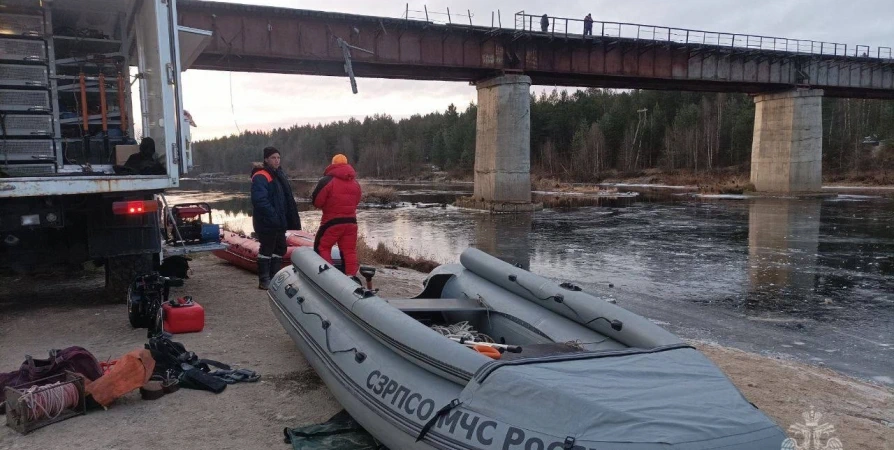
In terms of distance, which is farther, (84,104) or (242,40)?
(242,40)

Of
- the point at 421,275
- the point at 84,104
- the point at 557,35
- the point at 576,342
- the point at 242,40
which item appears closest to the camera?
the point at 576,342

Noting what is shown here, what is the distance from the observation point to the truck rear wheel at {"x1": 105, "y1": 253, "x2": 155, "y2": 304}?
6266 mm

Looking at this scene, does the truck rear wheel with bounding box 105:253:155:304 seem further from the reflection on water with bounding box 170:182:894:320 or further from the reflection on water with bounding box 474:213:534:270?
the reflection on water with bounding box 170:182:894:320

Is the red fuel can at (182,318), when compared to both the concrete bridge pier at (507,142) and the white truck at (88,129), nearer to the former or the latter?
the white truck at (88,129)

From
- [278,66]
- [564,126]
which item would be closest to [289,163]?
[564,126]

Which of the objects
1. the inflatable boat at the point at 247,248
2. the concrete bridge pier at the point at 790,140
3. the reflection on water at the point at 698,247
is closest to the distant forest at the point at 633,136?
the concrete bridge pier at the point at 790,140

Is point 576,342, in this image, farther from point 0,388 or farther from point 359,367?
point 0,388

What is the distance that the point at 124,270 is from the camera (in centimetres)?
636

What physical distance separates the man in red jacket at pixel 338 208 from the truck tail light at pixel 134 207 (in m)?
1.58

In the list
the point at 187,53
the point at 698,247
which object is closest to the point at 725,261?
the point at 698,247

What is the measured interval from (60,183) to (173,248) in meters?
1.91

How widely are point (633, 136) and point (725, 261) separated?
6248cm

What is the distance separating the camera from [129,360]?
3828 mm

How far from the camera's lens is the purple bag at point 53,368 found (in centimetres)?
364
